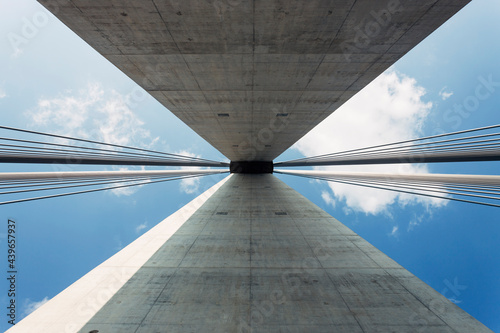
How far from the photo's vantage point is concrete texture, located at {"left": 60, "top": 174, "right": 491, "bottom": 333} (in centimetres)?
557

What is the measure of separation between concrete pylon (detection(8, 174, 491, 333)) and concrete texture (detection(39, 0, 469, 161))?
6.39 meters

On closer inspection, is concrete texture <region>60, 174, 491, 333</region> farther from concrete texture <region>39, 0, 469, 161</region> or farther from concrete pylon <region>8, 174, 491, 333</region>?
concrete texture <region>39, 0, 469, 161</region>

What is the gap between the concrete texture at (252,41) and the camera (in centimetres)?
632

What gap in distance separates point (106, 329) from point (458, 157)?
11.2m

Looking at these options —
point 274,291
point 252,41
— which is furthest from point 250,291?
point 252,41

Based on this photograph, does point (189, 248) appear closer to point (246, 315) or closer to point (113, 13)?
point (246, 315)

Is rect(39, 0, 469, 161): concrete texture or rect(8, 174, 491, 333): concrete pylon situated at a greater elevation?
rect(39, 0, 469, 161): concrete texture

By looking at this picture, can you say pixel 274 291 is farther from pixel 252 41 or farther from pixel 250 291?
pixel 252 41

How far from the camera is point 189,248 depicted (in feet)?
30.3

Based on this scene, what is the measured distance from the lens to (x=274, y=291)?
6691 millimetres

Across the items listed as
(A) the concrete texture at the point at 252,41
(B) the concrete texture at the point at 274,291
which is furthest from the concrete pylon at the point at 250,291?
(A) the concrete texture at the point at 252,41

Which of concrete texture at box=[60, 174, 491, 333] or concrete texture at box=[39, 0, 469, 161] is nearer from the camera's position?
concrete texture at box=[60, 174, 491, 333]

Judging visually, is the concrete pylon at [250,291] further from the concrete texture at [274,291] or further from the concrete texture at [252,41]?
the concrete texture at [252,41]

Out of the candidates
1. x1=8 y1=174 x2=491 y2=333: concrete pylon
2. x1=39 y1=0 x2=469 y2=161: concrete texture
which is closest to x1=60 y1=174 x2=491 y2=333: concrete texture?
x1=8 y1=174 x2=491 y2=333: concrete pylon
